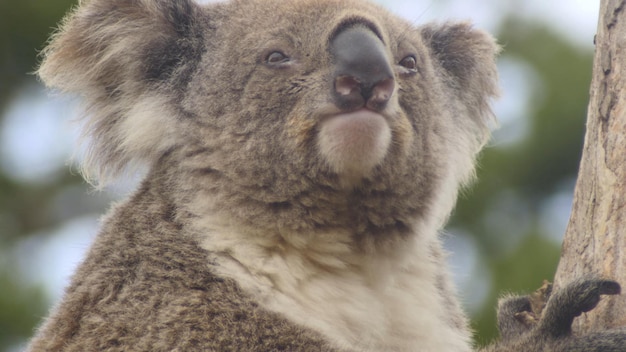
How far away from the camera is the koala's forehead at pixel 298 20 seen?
3.53 metres

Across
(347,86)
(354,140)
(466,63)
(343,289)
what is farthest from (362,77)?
(466,63)

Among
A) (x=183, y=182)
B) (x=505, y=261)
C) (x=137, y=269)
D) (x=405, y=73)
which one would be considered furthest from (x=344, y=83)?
(x=505, y=261)

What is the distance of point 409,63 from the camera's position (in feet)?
12.2

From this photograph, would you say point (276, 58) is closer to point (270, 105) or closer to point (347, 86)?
point (270, 105)

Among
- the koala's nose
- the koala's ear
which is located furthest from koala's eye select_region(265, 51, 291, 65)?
A: the koala's ear

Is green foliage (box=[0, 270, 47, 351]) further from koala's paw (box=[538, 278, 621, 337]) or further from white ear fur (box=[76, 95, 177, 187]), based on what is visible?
koala's paw (box=[538, 278, 621, 337])

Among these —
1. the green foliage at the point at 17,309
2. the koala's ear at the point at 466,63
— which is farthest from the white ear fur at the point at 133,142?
the green foliage at the point at 17,309

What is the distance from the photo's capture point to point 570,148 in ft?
35.0

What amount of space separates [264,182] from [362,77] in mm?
563

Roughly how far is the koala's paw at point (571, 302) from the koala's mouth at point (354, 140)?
0.81m

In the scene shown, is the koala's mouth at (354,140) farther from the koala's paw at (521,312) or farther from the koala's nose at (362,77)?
the koala's paw at (521,312)

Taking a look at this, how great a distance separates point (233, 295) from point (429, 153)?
101 centimetres

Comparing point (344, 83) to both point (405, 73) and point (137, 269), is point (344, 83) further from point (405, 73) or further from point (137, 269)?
point (137, 269)

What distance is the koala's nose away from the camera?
3.18 metres
